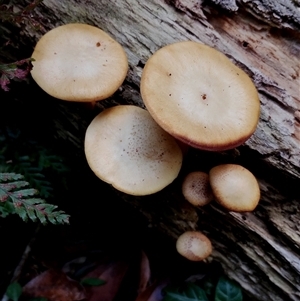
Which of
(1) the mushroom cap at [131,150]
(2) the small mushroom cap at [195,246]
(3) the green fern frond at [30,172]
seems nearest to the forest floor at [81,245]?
(3) the green fern frond at [30,172]

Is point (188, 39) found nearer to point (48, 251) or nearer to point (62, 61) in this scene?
point (62, 61)

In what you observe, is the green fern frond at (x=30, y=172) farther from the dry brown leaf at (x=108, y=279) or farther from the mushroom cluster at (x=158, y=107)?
the dry brown leaf at (x=108, y=279)

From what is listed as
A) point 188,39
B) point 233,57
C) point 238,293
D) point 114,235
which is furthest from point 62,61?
point 238,293

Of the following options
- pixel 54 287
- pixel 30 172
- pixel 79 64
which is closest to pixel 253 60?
pixel 79 64

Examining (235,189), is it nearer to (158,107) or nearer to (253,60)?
(158,107)

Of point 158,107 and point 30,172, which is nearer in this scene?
point 158,107

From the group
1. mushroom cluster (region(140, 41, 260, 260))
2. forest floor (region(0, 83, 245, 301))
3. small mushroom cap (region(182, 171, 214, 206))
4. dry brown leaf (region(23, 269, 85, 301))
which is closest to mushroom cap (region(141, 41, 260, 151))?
mushroom cluster (region(140, 41, 260, 260))
